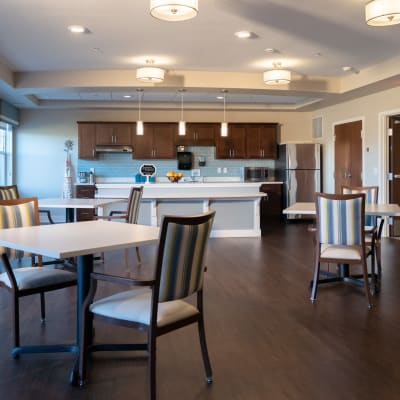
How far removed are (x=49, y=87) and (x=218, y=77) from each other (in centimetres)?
264

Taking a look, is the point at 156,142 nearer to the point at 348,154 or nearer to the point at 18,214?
the point at 348,154

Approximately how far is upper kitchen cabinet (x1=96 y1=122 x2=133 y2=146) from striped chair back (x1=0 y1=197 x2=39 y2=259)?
21.2 ft

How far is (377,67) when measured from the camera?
6328 millimetres

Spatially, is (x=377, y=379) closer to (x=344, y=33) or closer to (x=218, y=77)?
(x=344, y=33)

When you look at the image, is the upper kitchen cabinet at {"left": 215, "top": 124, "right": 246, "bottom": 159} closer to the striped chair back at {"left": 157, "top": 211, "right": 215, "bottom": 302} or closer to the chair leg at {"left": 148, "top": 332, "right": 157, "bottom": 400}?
the striped chair back at {"left": 157, "top": 211, "right": 215, "bottom": 302}

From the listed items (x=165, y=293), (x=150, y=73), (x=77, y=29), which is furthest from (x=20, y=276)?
(x=150, y=73)

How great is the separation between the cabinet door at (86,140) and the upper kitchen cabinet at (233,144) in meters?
2.73

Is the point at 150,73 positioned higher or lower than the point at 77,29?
lower

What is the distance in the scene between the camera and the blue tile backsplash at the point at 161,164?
31.8 ft

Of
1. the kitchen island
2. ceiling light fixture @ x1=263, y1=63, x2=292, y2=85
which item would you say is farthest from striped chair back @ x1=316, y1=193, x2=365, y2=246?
the kitchen island

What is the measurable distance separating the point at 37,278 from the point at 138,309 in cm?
81

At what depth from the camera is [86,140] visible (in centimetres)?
939

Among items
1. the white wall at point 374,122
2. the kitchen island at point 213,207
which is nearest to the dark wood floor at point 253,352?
the kitchen island at point 213,207

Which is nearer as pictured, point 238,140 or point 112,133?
point 112,133
